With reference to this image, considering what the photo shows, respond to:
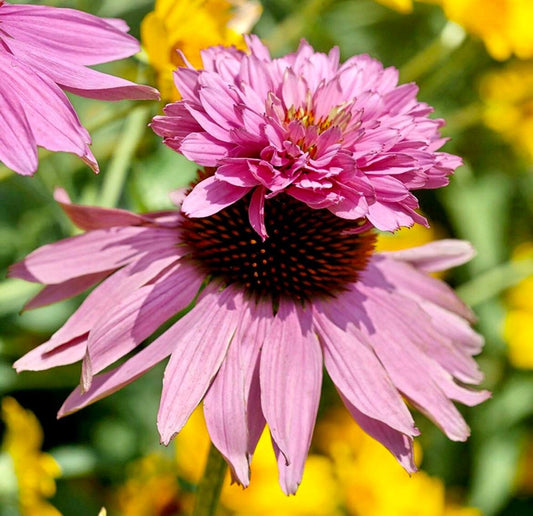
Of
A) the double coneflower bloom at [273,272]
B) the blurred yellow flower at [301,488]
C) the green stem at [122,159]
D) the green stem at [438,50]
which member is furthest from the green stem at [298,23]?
the blurred yellow flower at [301,488]

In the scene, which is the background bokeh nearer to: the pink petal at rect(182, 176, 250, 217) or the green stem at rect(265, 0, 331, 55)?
the green stem at rect(265, 0, 331, 55)

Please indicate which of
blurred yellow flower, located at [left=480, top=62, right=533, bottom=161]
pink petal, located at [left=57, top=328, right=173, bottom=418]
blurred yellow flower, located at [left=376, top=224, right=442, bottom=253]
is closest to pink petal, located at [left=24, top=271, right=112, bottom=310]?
pink petal, located at [left=57, top=328, right=173, bottom=418]

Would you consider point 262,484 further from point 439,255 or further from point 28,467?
point 439,255

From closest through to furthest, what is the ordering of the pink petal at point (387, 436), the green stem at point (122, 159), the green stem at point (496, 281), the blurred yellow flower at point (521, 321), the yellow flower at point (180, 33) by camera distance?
the pink petal at point (387, 436) < the yellow flower at point (180, 33) < the green stem at point (122, 159) < the green stem at point (496, 281) < the blurred yellow flower at point (521, 321)

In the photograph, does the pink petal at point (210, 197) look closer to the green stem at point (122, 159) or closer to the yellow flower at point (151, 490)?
the green stem at point (122, 159)

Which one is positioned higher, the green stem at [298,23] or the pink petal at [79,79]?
the pink petal at [79,79]

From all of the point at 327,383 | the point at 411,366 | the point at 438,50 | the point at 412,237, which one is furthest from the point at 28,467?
the point at 412,237
